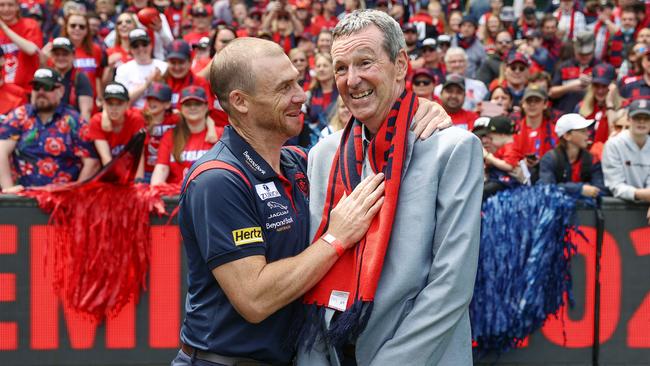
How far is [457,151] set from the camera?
9.60ft

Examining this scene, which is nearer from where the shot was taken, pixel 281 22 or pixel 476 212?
pixel 476 212

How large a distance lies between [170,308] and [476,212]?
3489mm

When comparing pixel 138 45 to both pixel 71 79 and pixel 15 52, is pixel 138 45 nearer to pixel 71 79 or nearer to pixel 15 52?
pixel 71 79

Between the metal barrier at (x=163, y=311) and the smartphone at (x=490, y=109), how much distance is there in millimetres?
2544

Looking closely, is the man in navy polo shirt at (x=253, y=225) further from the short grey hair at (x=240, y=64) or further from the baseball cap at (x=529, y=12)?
the baseball cap at (x=529, y=12)

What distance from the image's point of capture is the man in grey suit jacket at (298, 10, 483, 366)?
2855 millimetres

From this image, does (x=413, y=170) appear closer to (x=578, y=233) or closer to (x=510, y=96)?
(x=578, y=233)

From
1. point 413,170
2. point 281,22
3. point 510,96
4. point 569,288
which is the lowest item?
point 569,288

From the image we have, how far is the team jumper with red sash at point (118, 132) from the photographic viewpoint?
716 centimetres

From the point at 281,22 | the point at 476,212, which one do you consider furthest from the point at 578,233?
the point at 281,22

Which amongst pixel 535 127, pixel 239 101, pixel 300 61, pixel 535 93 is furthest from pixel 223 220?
pixel 300 61

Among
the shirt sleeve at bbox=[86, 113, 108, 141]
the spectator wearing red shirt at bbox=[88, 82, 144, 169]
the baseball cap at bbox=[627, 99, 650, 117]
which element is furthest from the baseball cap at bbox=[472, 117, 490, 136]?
the shirt sleeve at bbox=[86, 113, 108, 141]

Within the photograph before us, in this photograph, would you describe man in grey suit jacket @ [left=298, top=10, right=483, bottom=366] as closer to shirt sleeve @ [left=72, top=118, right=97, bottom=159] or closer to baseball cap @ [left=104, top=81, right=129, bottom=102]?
shirt sleeve @ [left=72, top=118, right=97, bottom=159]

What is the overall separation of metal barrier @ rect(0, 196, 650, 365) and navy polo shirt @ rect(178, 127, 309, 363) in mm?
2697
